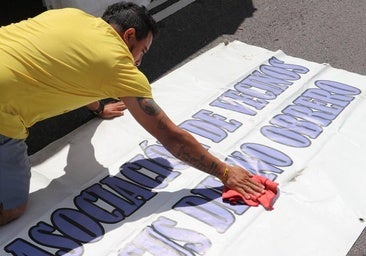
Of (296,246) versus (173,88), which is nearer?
(296,246)

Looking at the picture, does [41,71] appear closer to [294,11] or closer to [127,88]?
[127,88]

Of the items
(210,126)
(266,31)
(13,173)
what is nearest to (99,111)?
(210,126)

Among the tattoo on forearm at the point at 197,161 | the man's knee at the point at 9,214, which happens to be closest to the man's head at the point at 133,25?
the tattoo on forearm at the point at 197,161

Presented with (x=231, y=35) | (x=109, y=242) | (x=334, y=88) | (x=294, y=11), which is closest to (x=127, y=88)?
(x=109, y=242)

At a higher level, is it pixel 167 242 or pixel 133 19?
pixel 133 19

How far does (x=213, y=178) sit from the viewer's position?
248 centimetres

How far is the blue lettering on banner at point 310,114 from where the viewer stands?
9.14ft

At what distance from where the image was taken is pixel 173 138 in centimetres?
211

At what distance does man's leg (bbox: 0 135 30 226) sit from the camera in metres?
2.17

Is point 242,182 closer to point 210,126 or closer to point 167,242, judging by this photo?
point 167,242

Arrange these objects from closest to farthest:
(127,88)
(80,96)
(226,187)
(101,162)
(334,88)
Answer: (127,88) < (80,96) < (226,187) < (101,162) < (334,88)

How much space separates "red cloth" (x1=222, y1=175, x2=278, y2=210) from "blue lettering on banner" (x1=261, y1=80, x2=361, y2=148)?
1.45 feet

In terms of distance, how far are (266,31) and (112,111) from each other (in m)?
1.75

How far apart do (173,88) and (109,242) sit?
1.38 m
